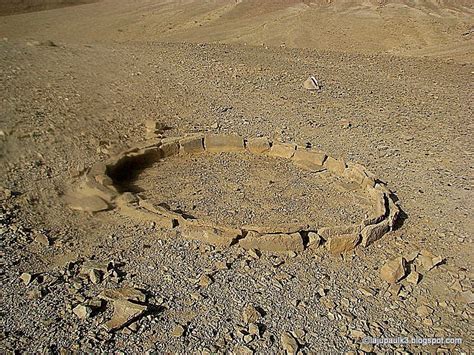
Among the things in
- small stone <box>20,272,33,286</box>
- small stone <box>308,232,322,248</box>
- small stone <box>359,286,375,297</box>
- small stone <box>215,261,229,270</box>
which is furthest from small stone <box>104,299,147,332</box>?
small stone <box>359,286,375,297</box>

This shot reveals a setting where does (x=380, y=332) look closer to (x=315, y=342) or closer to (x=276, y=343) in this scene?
(x=315, y=342)

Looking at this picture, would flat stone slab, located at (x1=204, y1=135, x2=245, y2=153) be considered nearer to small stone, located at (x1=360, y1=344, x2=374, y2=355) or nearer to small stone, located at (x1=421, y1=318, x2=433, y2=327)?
small stone, located at (x1=421, y1=318, x2=433, y2=327)

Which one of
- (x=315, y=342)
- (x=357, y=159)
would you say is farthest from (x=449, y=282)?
(x=357, y=159)

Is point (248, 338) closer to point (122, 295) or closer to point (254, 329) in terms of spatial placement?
point (254, 329)

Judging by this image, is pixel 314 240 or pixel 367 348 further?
pixel 314 240

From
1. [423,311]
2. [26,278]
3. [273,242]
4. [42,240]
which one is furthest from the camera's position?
[273,242]

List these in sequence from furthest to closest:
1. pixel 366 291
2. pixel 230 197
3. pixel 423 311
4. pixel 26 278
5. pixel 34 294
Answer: pixel 230 197
pixel 366 291
pixel 423 311
pixel 26 278
pixel 34 294

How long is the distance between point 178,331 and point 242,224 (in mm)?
2099

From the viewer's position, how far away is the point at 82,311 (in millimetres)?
4004

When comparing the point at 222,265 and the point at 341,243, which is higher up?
the point at 222,265

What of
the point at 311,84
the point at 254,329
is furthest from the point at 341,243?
the point at 311,84

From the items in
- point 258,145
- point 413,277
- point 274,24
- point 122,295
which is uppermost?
point 122,295

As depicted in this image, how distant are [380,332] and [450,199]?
10.3 ft

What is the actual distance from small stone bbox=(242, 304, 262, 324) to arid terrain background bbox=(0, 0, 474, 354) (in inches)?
0.8
